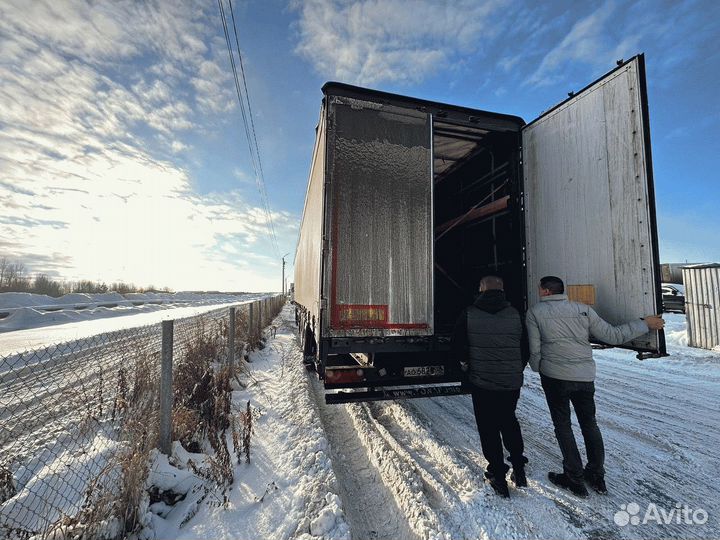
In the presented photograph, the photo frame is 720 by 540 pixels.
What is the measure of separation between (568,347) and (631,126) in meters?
2.02

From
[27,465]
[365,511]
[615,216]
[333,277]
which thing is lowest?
[365,511]

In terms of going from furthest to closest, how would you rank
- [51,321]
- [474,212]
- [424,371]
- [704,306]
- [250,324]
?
[51,321]
[704,306]
[250,324]
[474,212]
[424,371]

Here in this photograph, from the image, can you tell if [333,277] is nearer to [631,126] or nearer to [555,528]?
[555,528]

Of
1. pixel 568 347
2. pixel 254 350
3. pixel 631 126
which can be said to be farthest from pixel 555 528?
pixel 254 350

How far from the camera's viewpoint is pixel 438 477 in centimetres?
287

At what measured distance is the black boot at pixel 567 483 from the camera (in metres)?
2.64

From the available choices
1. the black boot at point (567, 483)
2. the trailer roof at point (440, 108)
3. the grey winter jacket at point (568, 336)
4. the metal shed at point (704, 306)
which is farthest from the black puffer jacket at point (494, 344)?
the metal shed at point (704, 306)

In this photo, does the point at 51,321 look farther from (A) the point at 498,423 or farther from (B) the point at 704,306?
(B) the point at 704,306

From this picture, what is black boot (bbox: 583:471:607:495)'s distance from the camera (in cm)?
268

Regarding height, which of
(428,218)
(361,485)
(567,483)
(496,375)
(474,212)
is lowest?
(361,485)

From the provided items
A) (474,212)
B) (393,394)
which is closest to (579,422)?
(393,394)

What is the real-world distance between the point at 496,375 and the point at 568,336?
748 mm

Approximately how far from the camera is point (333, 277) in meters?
3.31

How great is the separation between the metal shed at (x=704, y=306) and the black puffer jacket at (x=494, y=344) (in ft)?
34.8
